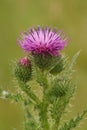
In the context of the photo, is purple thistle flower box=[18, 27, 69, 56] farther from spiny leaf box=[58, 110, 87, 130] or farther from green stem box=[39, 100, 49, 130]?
spiny leaf box=[58, 110, 87, 130]

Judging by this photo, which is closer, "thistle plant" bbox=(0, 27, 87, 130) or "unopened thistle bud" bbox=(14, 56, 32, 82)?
"thistle plant" bbox=(0, 27, 87, 130)

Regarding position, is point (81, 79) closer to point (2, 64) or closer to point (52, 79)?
point (2, 64)

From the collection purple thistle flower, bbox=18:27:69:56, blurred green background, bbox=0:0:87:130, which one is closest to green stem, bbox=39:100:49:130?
purple thistle flower, bbox=18:27:69:56

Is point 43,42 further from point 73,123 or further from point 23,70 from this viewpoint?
point 73,123

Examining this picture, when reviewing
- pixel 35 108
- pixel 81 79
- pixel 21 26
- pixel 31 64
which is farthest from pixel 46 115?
pixel 21 26

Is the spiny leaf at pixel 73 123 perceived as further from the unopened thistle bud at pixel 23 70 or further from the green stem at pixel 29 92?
the unopened thistle bud at pixel 23 70

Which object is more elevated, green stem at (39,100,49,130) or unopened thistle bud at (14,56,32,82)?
unopened thistle bud at (14,56,32,82)
